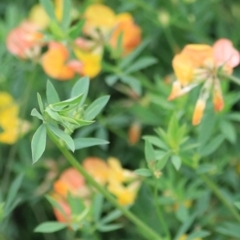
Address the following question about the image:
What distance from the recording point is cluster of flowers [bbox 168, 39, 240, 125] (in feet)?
2.93

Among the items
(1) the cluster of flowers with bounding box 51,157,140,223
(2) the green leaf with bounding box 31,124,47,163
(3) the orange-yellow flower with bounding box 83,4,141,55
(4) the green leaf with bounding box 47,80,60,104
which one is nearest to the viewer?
(2) the green leaf with bounding box 31,124,47,163

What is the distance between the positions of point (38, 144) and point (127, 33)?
63cm

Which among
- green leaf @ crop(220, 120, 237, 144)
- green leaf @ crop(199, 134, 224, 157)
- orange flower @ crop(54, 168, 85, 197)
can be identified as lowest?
orange flower @ crop(54, 168, 85, 197)

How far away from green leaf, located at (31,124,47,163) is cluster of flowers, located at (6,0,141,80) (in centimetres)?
33

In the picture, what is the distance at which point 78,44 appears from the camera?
115 centimetres

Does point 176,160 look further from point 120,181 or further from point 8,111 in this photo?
point 8,111

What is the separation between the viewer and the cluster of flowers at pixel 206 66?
2.93 feet

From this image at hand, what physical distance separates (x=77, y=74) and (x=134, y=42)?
155 millimetres

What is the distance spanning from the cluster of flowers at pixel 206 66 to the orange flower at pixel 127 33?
398mm

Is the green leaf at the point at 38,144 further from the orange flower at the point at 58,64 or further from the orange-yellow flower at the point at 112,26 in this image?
the orange-yellow flower at the point at 112,26

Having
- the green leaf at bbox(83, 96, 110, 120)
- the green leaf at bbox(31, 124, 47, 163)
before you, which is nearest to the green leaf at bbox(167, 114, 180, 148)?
the green leaf at bbox(83, 96, 110, 120)

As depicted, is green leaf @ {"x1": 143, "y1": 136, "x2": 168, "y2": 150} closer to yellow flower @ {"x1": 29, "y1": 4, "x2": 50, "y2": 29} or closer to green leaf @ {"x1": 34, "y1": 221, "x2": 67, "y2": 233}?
green leaf @ {"x1": 34, "y1": 221, "x2": 67, "y2": 233}

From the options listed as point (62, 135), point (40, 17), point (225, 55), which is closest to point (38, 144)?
point (62, 135)

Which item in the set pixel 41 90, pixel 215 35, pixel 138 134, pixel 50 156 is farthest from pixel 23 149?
pixel 215 35
